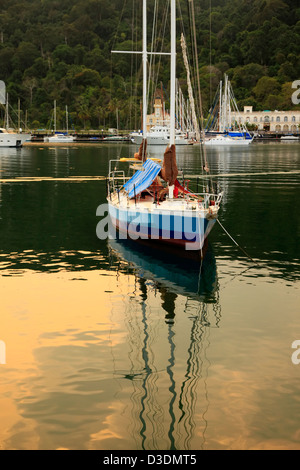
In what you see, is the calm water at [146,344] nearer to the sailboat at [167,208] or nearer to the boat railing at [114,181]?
the sailboat at [167,208]

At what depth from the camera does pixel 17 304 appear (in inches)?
835

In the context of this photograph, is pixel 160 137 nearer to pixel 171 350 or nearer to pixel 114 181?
pixel 114 181

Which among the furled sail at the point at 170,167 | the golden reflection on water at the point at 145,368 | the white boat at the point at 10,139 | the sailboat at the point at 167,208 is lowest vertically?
the golden reflection on water at the point at 145,368

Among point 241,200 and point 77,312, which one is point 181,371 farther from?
point 241,200

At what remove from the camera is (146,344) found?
17.5 meters

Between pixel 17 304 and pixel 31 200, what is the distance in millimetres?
29704

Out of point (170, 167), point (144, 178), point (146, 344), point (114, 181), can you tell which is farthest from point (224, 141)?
point (146, 344)

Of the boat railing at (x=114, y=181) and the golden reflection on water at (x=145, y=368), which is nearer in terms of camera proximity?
the golden reflection on water at (x=145, y=368)

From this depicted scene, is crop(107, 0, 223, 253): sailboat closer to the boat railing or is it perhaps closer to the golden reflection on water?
the boat railing

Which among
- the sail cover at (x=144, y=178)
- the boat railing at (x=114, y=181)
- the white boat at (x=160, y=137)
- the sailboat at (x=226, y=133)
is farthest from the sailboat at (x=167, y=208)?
the white boat at (x=160, y=137)

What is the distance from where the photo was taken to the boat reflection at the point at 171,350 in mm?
12945

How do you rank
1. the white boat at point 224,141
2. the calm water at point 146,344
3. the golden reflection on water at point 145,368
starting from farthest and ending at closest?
the white boat at point 224,141 → the calm water at point 146,344 → the golden reflection on water at point 145,368

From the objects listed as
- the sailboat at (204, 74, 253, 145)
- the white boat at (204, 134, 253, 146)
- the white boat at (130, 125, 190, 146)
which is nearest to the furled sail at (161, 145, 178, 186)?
the sailboat at (204, 74, 253, 145)

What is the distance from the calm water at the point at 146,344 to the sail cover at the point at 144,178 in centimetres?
301
